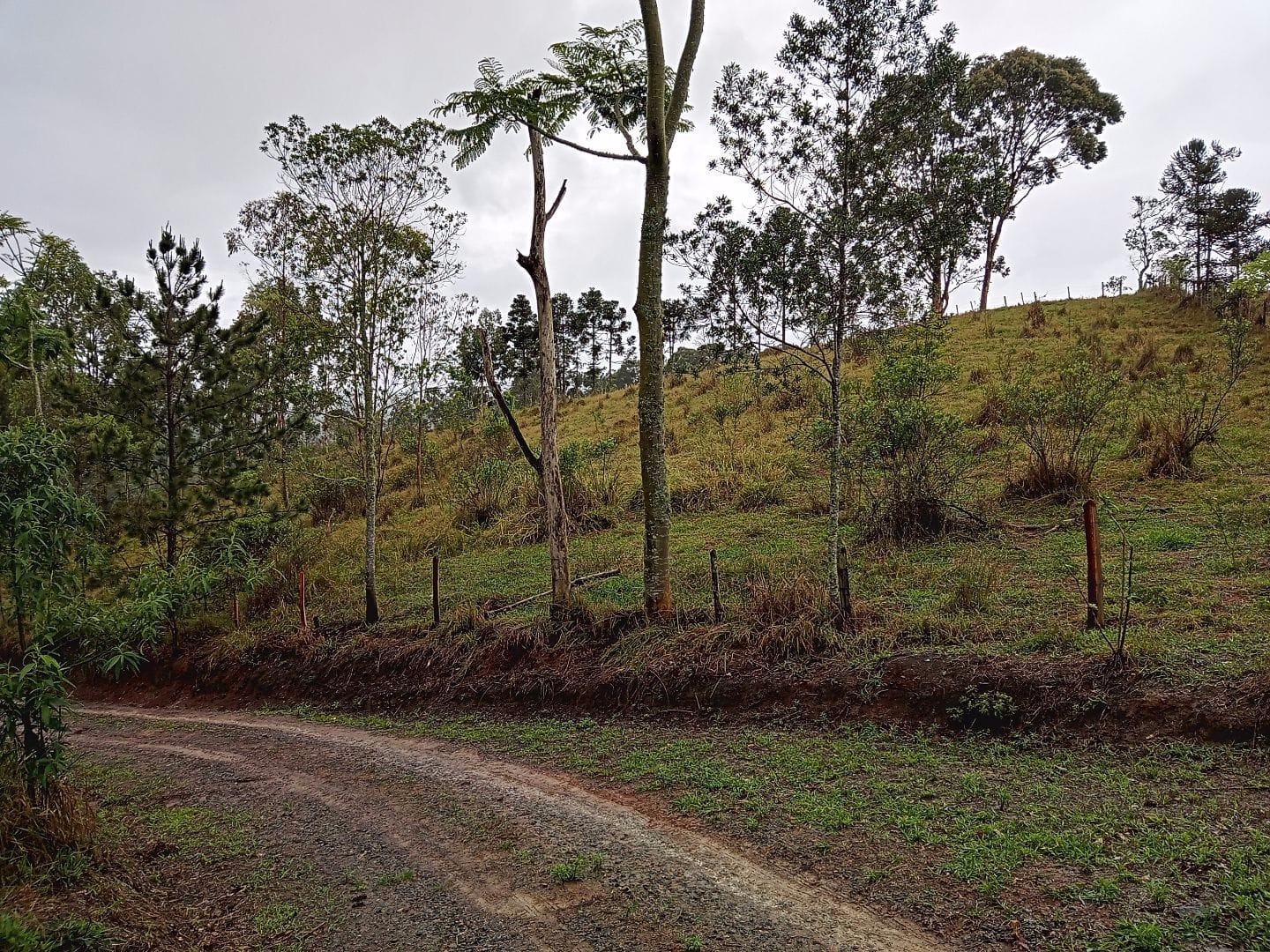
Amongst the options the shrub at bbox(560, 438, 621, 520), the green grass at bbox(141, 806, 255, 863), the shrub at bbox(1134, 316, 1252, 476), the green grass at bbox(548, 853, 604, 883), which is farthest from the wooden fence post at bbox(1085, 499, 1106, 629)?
the shrub at bbox(560, 438, 621, 520)

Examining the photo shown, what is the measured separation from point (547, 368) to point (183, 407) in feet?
24.1

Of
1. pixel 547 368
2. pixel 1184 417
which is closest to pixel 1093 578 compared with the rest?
pixel 547 368

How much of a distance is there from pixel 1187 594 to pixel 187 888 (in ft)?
30.3

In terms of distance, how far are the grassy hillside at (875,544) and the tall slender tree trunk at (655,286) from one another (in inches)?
34.9

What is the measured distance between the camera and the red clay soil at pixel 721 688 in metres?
5.29

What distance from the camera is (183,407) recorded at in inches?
491

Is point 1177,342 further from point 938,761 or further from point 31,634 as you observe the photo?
point 31,634

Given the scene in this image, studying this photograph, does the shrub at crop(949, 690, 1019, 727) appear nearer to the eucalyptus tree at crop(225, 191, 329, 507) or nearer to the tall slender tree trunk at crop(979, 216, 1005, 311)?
the eucalyptus tree at crop(225, 191, 329, 507)

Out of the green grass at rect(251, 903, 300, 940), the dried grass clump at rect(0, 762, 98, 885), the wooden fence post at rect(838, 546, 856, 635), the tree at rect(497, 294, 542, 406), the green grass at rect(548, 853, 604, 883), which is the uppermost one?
the tree at rect(497, 294, 542, 406)

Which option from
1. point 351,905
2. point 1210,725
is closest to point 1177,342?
point 1210,725

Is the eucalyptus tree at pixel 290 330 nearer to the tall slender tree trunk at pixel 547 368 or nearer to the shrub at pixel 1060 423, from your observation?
the tall slender tree trunk at pixel 547 368

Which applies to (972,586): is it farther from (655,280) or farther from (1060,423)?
(1060,423)

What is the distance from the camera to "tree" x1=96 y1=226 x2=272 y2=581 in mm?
11961

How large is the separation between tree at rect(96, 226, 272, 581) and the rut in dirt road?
568cm
